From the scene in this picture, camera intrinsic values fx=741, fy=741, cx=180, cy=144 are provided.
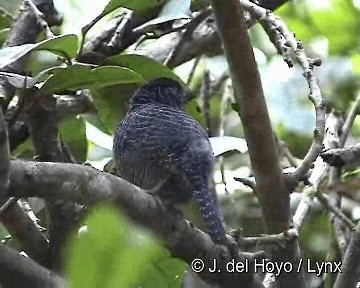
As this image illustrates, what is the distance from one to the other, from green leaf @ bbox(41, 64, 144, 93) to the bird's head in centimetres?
30

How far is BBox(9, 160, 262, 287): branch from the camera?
793 millimetres

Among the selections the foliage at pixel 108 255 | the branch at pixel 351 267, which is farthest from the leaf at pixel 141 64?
the foliage at pixel 108 255

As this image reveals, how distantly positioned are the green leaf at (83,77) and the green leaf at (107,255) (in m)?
0.69

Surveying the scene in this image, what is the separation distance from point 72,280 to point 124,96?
41.9 inches

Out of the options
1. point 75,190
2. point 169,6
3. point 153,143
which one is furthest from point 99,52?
point 75,190

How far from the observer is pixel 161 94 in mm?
1556

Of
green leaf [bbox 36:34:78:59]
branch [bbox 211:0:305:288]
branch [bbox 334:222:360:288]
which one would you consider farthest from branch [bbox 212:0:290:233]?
green leaf [bbox 36:34:78:59]

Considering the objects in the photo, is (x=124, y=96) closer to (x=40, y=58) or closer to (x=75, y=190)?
(x=40, y=58)

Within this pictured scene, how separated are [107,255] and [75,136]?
3.45 feet

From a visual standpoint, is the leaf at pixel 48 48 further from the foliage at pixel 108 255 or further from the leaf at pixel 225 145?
the foliage at pixel 108 255

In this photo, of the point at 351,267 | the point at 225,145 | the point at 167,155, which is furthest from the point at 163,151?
the point at 351,267

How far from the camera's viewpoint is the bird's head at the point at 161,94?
152 centimetres

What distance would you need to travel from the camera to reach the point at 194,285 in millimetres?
1234

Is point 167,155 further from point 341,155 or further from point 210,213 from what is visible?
point 341,155
